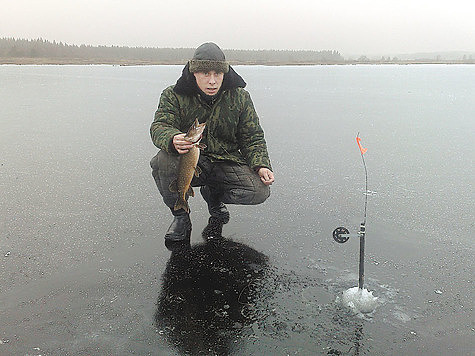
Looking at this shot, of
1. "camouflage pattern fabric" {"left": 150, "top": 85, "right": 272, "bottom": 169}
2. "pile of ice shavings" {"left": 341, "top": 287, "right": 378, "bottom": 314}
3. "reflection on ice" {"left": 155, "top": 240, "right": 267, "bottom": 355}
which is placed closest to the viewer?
"reflection on ice" {"left": 155, "top": 240, "right": 267, "bottom": 355}

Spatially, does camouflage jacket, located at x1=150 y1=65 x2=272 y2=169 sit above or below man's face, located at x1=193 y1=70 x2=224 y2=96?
below

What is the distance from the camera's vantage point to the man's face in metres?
3.94

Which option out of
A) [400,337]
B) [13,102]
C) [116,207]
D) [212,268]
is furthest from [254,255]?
[13,102]

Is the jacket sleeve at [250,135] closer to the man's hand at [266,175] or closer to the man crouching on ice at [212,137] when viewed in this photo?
the man crouching on ice at [212,137]

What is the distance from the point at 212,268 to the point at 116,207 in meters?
1.61

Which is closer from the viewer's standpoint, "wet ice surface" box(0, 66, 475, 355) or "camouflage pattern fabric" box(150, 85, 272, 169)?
"wet ice surface" box(0, 66, 475, 355)

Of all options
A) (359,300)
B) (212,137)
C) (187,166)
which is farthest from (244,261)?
(212,137)

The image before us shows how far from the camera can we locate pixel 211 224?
4398 mm

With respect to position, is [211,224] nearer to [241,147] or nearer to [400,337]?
[241,147]

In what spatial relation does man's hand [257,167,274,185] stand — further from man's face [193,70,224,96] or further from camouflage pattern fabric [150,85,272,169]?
man's face [193,70,224,96]

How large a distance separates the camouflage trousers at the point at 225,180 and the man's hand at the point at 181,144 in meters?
0.48

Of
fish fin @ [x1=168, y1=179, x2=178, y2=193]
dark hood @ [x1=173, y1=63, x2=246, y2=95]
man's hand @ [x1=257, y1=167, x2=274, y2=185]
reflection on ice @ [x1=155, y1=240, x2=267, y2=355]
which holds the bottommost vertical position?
reflection on ice @ [x1=155, y1=240, x2=267, y2=355]

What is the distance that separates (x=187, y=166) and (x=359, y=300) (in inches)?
62.5

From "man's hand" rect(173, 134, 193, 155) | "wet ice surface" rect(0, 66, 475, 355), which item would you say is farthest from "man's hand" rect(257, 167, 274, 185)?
"man's hand" rect(173, 134, 193, 155)
